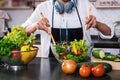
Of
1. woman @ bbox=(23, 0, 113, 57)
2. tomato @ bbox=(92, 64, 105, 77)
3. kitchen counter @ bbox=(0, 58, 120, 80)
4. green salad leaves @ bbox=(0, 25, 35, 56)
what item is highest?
woman @ bbox=(23, 0, 113, 57)

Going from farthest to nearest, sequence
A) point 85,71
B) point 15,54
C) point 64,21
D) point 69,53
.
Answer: point 64,21
point 69,53
point 15,54
point 85,71

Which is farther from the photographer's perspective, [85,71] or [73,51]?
[73,51]

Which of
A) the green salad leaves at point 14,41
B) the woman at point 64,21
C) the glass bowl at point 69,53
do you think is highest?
the woman at point 64,21

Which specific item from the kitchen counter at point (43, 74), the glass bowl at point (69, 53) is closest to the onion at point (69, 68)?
the kitchen counter at point (43, 74)

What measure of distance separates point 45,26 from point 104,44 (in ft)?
3.78

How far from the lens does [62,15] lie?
1.99m

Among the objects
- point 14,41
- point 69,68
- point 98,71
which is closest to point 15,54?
point 14,41

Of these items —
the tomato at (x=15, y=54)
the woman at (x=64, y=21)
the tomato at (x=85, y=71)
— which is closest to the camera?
the tomato at (x=85, y=71)

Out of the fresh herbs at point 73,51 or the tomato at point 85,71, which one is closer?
the tomato at point 85,71

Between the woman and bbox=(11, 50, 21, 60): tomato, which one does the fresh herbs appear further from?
the woman

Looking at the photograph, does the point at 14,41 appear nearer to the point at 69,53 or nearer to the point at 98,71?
the point at 69,53

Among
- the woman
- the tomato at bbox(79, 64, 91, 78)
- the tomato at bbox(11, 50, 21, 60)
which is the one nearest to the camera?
the tomato at bbox(79, 64, 91, 78)

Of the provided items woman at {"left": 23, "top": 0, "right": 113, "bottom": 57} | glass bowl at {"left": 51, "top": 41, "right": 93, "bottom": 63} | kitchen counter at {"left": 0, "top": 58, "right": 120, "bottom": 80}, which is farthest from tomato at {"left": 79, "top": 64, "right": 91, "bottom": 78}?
woman at {"left": 23, "top": 0, "right": 113, "bottom": 57}

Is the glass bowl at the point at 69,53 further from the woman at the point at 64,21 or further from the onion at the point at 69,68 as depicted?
the woman at the point at 64,21
